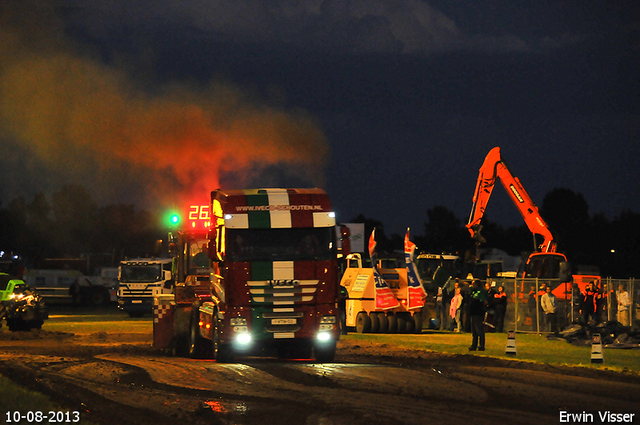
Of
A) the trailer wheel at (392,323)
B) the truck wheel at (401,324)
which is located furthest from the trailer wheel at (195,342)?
the truck wheel at (401,324)

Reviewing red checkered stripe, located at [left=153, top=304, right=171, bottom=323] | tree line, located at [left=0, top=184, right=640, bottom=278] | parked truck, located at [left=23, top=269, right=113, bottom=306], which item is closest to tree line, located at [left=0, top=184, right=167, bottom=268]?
tree line, located at [left=0, top=184, right=640, bottom=278]

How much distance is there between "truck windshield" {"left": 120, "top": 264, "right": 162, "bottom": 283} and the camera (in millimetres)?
44281

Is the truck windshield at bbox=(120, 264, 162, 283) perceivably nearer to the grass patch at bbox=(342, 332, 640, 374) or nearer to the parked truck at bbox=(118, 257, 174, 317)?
the parked truck at bbox=(118, 257, 174, 317)

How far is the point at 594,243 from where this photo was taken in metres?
102

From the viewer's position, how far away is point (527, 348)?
25594mm

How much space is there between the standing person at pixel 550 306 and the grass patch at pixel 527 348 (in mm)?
903

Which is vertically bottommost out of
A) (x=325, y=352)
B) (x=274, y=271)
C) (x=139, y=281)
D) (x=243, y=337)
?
(x=325, y=352)

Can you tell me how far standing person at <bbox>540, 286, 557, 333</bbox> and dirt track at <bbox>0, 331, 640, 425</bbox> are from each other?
10348 millimetres

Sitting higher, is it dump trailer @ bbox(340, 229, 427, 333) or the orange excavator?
the orange excavator

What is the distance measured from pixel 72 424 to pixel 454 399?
19.2ft

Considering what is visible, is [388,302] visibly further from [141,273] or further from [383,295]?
[141,273]

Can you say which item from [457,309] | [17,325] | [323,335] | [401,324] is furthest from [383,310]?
[323,335]

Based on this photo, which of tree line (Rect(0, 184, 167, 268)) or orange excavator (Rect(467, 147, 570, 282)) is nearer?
orange excavator (Rect(467, 147, 570, 282))

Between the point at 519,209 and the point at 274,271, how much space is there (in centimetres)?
2666
